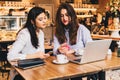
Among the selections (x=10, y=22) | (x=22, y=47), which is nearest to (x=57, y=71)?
(x=22, y=47)

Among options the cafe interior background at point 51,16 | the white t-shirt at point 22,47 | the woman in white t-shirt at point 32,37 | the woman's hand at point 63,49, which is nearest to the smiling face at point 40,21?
the woman in white t-shirt at point 32,37

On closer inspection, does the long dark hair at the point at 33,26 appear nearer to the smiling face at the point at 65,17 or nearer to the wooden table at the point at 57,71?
the smiling face at the point at 65,17

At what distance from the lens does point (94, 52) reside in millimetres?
2268

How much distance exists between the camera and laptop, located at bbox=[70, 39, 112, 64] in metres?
2.19

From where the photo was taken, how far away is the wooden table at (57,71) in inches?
73.2

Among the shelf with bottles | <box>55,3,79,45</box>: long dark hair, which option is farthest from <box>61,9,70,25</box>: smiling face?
the shelf with bottles

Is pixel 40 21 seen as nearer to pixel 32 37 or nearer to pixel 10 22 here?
pixel 32 37

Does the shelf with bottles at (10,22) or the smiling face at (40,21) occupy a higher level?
the smiling face at (40,21)

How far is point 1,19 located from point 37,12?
372 cm

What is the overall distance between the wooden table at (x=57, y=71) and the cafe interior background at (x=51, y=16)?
9.17 ft

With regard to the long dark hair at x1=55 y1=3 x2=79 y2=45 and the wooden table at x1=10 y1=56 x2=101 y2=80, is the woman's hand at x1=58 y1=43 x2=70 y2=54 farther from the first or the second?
the wooden table at x1=10 y1=56 x2=101 y2=80

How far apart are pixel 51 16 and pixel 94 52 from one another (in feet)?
28.2

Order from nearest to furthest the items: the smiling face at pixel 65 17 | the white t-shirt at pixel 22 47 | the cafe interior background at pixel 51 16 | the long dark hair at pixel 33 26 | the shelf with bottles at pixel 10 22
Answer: the white t-shirt at pixel 22 47 < the long dark hair at pixel 33 26 < the smiling face at pixel 65 17 < the cafe interior background at pixel 51 16 < the shelf with bottles at pixel 10 22

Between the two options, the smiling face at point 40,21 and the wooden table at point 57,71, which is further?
the smiling face at point 40,21
